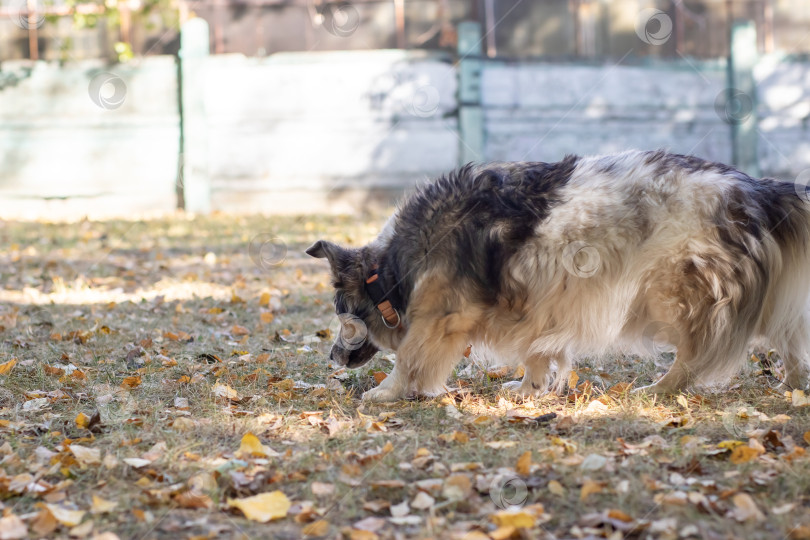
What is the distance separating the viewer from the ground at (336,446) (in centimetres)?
273

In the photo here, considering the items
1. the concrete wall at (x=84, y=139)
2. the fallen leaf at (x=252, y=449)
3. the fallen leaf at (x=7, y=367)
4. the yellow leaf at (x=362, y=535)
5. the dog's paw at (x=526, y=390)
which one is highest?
the concrete wall at (x=84, y=139)

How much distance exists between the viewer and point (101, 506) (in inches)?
112

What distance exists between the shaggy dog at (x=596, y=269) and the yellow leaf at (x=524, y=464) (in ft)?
3.71

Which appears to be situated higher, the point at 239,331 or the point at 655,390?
the point at 239,331

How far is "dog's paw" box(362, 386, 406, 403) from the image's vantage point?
4.23 metres

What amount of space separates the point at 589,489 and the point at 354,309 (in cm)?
191

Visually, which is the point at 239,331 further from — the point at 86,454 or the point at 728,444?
the point at 728,444

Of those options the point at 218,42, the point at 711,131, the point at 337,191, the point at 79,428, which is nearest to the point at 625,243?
the point at 79,428

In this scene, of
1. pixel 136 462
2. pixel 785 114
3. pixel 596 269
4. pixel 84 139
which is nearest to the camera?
pixel 136 462

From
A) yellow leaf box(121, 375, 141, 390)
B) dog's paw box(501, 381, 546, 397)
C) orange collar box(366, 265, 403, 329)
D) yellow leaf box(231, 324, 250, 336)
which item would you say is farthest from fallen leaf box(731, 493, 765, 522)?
yellow leaf box(231, 324, 250, 336)

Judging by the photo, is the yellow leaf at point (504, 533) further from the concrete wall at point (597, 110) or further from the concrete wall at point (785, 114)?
the concrete wall at point (785, 114)

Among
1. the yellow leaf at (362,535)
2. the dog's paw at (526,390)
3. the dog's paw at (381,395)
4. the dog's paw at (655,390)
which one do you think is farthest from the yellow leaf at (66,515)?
the dog's paw at (655,390)

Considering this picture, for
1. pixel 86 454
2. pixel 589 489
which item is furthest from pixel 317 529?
pixel 86 454

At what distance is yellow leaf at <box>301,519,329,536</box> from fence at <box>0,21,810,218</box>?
1003 centimetres
